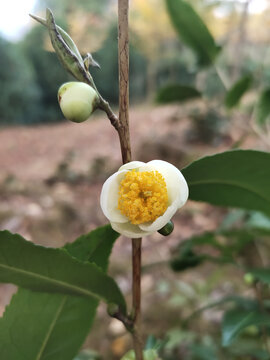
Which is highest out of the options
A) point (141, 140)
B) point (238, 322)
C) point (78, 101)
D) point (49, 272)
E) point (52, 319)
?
point (78, 101)

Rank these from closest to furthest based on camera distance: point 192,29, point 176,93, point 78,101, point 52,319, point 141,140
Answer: point 78,101 → point 52,319 → point 192,29 → point 176,93 → point 141,140

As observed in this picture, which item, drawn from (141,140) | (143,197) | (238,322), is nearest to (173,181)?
(143,197)

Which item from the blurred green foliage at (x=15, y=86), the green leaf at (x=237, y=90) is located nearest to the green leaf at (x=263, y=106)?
the green leaf at (x=237, y=90)

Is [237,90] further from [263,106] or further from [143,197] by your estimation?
[143,197]

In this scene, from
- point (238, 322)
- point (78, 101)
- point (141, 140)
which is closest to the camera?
point (78, 101)

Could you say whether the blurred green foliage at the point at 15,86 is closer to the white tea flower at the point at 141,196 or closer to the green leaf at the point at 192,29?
the green leaf at the point at 192,29

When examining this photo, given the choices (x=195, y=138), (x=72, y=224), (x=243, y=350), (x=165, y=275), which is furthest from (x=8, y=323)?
(x=195, y=138)

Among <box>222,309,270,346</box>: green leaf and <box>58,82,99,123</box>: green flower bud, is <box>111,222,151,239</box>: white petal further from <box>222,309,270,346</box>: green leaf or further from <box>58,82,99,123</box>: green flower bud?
<box>222,309,270,346</box>: green leaf

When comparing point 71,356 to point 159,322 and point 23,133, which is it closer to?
point 159,322
